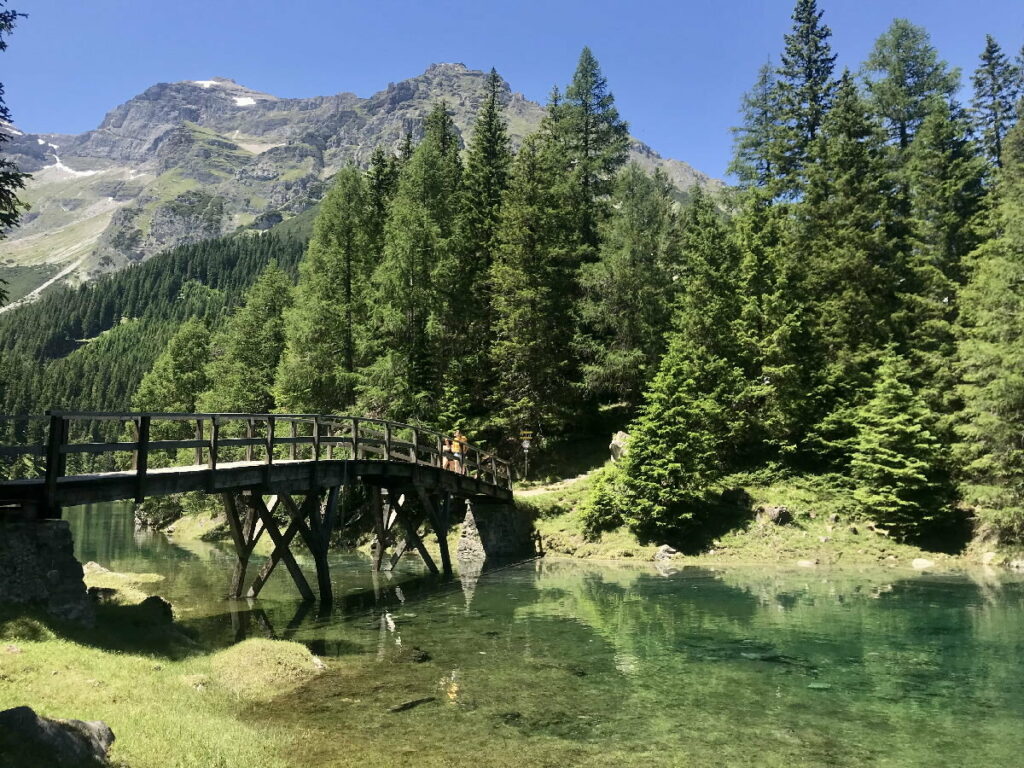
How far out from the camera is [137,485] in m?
13.5

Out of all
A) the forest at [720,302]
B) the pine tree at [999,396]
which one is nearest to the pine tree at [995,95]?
the forest at [720,302]

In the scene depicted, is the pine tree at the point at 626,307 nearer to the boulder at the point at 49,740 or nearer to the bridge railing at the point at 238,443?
the bridge railing at the point at 238,443

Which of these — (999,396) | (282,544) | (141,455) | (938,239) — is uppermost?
(938,239)

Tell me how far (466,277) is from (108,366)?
6259 inches

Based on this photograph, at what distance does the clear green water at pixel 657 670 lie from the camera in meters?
8.82

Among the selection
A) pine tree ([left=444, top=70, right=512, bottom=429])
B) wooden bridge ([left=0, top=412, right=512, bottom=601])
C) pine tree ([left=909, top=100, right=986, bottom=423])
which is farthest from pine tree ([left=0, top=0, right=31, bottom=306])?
pine tree ([left=909, top=100, right=986, bottom=423])

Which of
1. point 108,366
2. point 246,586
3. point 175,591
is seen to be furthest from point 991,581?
point 108,366

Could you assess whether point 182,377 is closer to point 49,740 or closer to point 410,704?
point 410,704

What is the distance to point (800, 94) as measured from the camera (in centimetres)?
4347

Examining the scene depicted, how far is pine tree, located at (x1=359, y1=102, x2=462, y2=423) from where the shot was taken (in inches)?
1344

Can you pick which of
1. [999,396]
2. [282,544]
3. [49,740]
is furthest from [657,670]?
[999,396]

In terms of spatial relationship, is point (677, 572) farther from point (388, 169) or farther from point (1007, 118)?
point (1007, 118)

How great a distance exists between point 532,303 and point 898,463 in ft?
64.0

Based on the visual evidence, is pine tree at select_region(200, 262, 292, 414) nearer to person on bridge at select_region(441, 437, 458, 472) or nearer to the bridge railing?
the bridge railing
